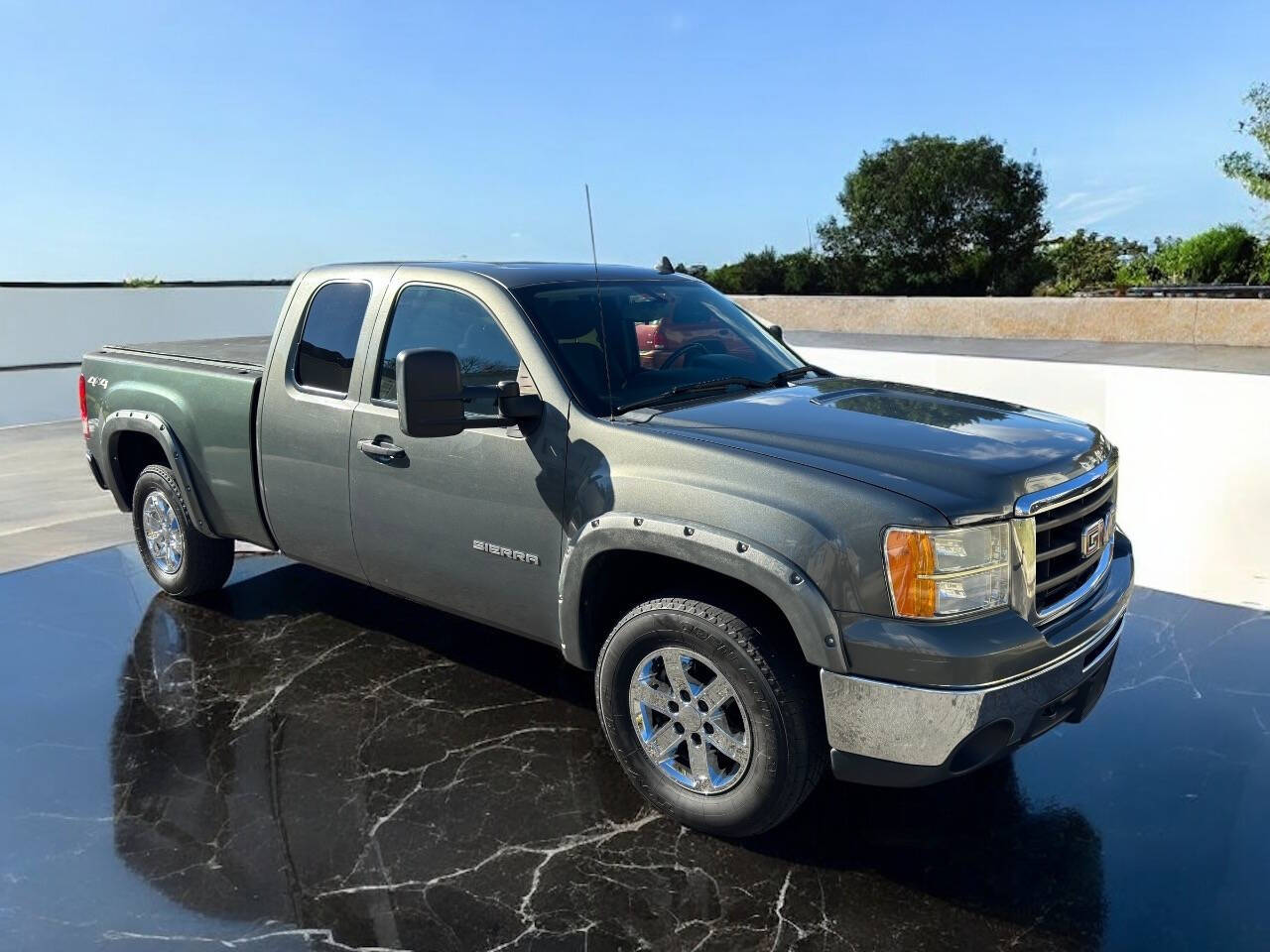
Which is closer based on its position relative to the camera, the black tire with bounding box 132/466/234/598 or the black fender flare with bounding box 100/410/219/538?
the black fender flare with bounding box 100/410/219/538

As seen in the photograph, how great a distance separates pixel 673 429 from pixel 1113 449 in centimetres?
166

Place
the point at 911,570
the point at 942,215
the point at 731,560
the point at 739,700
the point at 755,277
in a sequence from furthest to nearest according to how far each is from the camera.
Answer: the point at 942,215 → the point at 755,277 → the point at 739,700 → the point at 731,560 → the point at 911,570

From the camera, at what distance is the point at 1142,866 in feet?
10.8

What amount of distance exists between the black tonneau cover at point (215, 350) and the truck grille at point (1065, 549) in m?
3.57

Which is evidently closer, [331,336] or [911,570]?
[911,570]

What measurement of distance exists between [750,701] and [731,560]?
0.44 metres

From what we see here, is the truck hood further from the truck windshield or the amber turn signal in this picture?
the truck windshield

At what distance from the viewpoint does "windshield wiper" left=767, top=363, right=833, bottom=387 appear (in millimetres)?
4305

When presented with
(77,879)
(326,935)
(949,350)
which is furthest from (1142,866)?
(949,350)

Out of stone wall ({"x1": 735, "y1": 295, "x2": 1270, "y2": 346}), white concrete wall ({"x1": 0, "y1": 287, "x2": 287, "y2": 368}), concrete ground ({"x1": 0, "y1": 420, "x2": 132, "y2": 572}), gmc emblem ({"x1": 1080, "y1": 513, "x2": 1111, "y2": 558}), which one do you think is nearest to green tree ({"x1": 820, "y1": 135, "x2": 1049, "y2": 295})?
stone wall ({"x1": 735, "y1": 295, "x2": 1270, "y2": 346})

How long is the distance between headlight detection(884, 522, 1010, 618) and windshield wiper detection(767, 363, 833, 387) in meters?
1.40

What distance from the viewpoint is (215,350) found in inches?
227

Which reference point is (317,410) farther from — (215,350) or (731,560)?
(731,560)

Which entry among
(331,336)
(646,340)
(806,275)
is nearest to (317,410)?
(331,336)
